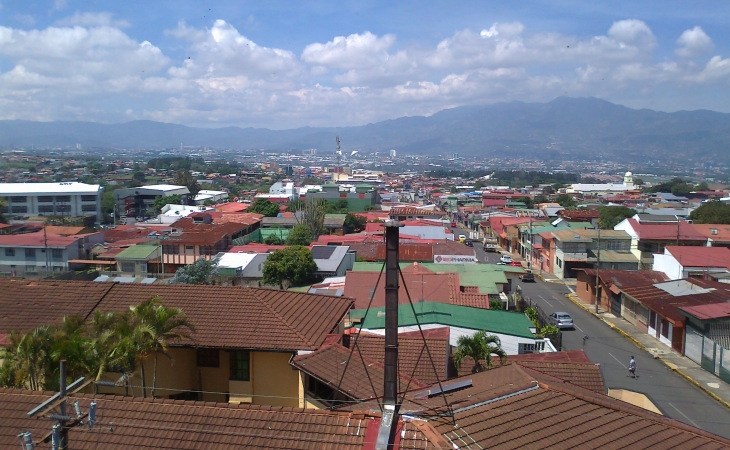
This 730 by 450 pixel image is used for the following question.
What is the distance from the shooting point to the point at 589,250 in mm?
29219

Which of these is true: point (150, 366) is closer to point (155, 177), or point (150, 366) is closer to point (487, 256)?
point (487, 256)

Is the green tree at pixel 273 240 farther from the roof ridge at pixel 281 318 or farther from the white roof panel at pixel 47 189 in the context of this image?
the roof ridge at pixel 281 318

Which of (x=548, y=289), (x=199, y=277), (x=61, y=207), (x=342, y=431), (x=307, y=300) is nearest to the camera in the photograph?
(x=342, y=431)

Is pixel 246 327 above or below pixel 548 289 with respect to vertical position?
above

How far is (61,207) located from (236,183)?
163ft

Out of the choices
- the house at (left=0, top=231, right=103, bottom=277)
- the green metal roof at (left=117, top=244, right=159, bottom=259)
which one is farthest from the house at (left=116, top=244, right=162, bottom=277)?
the house at (left=0, top=231, right=103, bottom=277)

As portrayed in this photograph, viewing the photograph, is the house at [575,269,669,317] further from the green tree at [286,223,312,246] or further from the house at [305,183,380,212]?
the house at [305,183,380,212]

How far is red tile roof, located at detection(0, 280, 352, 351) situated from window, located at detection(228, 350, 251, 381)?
0.75 feet

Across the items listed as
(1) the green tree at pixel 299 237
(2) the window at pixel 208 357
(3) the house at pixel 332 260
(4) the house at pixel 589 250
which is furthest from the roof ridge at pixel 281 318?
(1) the green tree at pixel 299 237

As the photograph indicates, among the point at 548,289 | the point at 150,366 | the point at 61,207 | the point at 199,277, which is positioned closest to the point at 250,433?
the point at 150,366

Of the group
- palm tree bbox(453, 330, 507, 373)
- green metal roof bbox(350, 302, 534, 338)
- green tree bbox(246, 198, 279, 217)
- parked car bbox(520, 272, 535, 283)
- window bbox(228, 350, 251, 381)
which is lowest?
parked car bbox(520, 272, 535, 283)

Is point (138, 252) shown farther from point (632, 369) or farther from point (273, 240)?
point (632, 369)

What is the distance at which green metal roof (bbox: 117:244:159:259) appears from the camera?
27.4 meters

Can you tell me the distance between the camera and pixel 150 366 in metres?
8.20
